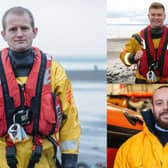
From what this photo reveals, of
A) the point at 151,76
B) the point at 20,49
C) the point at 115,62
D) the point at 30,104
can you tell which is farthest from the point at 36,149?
the point at 151,76

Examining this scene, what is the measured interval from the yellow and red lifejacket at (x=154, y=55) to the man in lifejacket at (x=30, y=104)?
0.48m

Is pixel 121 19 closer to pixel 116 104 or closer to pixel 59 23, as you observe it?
pixel 59 23

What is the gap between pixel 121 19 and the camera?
2.20 m

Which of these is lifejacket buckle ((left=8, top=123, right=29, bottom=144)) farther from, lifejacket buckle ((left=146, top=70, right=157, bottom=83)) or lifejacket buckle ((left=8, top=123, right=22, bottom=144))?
lifejacket buckle ((left=146, top=70, right=157, bottom=83))

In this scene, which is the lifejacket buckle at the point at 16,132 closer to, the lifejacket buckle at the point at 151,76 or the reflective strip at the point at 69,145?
the reflective strip at the point at 69,145

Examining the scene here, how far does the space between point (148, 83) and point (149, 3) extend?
486 mm

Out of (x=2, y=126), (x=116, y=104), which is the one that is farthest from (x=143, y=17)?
(x=2, y=126)

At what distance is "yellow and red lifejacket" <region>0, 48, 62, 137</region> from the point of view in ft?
6.86

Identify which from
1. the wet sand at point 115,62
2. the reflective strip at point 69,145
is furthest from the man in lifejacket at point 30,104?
the wet sand at point 115,62

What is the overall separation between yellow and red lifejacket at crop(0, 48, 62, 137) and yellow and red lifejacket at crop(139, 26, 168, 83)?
0.59 metres

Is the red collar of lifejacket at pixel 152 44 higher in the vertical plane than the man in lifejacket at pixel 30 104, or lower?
higher

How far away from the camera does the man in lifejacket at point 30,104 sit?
210 centimetres

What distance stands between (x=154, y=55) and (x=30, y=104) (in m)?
0.81

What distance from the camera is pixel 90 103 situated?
A: 221 centimetres
